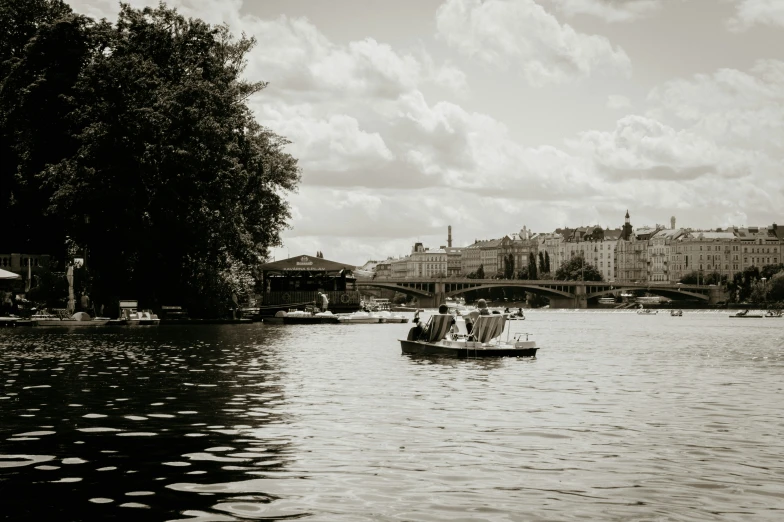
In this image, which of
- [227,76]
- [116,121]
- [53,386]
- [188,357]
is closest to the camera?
[53,386]

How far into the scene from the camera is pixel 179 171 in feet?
223

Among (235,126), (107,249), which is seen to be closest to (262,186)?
(235,126)

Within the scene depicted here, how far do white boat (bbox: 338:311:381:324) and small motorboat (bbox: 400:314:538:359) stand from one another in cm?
4473

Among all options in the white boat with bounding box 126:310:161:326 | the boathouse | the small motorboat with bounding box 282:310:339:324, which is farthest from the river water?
the boathouse

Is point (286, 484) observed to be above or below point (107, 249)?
below

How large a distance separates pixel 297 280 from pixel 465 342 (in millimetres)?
58023

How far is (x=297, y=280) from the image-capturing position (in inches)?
3824

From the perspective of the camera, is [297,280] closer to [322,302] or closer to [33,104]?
[322,302]

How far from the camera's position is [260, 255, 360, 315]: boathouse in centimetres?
9506

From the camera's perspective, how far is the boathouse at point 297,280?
9506 centimetres

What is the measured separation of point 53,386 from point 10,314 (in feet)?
149

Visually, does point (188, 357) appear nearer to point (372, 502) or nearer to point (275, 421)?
point (275, 421)

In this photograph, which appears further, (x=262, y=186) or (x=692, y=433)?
(x=262, y=186)

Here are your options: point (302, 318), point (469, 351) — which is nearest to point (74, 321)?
point (302, 318)
